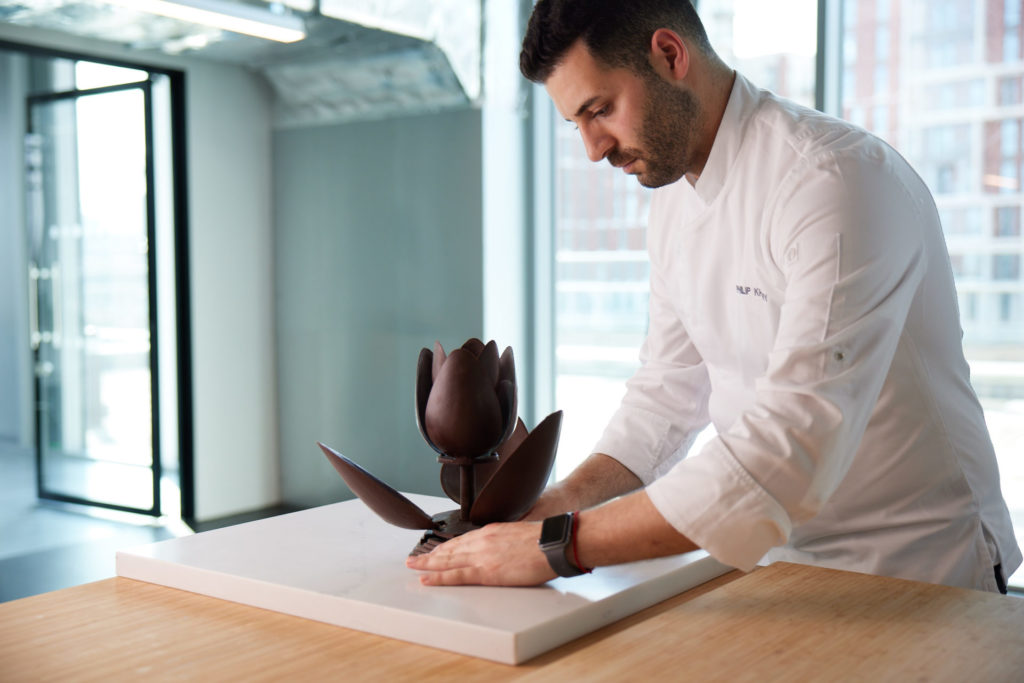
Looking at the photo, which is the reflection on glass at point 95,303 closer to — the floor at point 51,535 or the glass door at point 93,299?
the glass door at point 93,299

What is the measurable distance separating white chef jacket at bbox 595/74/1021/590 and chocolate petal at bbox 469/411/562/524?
0.43ft

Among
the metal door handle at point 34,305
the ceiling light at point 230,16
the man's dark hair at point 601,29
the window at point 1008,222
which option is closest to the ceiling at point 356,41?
the ceiling light at point 230,16

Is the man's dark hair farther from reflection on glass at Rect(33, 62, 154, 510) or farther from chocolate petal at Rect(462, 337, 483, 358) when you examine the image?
reflection on glass at Rect(33, 62, 154, 510)

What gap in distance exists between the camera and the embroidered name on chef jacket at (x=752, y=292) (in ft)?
4.22

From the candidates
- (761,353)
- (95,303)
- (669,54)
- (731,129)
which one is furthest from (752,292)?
(95,303)

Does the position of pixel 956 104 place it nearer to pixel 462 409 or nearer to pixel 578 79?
pixel 578 79

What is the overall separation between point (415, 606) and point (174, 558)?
37 centimetres

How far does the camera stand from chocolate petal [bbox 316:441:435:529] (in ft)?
3.59

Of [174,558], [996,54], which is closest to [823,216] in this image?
[174,558]

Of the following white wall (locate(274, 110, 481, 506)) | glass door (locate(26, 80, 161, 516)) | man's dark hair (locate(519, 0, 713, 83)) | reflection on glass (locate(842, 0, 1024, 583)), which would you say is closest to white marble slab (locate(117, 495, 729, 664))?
man's dark hair (locate(519, 0, 713, 83))

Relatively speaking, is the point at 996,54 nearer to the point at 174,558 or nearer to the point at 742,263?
the point at 742,263

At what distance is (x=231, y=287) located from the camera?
496cm

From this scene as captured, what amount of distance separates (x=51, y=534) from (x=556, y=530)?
408 cm

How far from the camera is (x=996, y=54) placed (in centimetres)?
310
